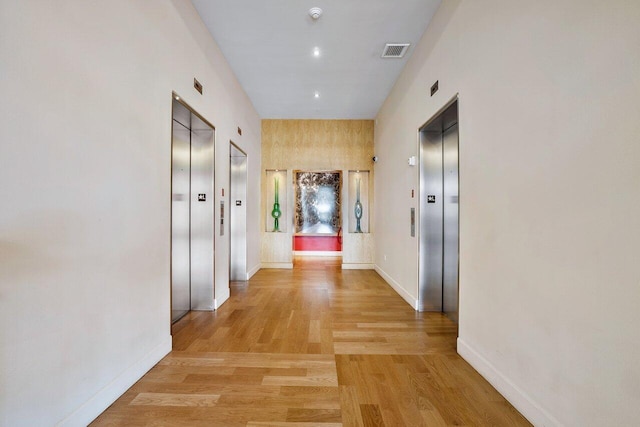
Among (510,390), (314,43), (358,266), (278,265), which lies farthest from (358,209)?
(510,390)

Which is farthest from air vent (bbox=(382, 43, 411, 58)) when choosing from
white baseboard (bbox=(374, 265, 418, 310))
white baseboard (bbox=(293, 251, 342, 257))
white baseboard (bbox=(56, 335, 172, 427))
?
white baseboard (bbox=(293, 251, 342, 257))

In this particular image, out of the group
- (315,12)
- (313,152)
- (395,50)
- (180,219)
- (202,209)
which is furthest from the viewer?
(313,152)

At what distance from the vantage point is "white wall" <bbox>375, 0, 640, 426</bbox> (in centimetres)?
136

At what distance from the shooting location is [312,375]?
8.07 feet

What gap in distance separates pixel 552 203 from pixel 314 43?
141 inches

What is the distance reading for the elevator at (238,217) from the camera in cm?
574

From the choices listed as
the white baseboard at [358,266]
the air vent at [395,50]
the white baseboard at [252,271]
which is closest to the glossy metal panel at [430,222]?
the air vent at [395,50]

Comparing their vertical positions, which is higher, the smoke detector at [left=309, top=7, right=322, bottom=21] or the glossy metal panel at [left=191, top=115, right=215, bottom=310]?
the smoke detector at [left=309, top=7, right=322, bottom=21]

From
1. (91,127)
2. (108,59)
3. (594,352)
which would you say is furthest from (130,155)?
(594,352)

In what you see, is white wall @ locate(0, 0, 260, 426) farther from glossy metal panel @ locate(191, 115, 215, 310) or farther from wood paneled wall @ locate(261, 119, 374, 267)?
wood paneled wall @ locate(261, 119, 374, 267)

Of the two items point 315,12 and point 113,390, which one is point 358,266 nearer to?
point 315,12

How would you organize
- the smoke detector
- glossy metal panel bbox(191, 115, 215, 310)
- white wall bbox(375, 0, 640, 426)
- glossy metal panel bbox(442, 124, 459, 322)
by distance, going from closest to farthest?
white wall bbox(375, 0, 640, 426) → the smoke detector → glossy metal panel bbox(442, 124, 459, 322) → glossy metal panel bbox(191, 115, 215, 310)

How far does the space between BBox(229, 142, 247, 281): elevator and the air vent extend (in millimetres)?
3082

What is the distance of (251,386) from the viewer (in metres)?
2.30
